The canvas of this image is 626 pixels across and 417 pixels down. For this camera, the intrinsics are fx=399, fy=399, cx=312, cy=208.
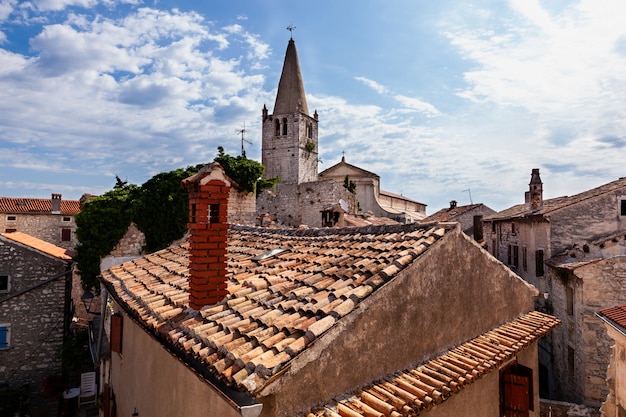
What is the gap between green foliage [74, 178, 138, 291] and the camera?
60.1ft

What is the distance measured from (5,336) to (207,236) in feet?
46.6

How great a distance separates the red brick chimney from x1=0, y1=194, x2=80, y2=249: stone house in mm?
35532

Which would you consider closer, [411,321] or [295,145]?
[411,321]

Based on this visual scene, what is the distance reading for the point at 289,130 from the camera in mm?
44281

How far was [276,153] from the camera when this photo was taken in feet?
148

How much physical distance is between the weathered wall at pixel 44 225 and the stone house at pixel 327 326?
35.1m

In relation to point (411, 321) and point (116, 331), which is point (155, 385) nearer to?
point (116, 331)

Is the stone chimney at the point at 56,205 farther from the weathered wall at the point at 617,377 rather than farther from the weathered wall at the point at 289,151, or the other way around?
the weathered wall at the point at 617,377

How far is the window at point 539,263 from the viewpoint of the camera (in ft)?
58.5

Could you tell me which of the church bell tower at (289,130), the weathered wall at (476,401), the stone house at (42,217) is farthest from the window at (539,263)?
the stone house at (42,217)

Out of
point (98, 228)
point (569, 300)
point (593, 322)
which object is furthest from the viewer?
point (98, 228)

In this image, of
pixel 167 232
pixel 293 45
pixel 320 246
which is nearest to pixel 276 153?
pixel 293 45

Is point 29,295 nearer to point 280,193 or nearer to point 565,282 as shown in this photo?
point 280,193

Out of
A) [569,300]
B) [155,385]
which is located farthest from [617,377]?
[155,385]
